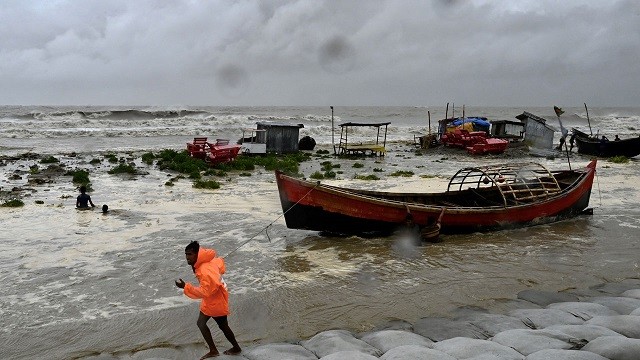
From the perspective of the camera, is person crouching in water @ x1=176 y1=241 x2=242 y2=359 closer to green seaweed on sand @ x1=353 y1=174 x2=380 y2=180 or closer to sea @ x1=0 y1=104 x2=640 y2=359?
sea @ x1=0 y1=104 x2=640 y2=359

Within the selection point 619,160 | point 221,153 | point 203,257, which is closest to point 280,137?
point 221,153

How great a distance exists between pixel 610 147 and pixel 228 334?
105ft

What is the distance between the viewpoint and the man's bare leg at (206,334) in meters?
6.37

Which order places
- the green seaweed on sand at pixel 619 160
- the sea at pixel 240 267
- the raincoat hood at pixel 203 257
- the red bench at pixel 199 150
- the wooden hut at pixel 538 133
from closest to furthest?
the raincoat hood at pixel 203 257 < the sea at pixel 240 267 < the red bench at pixel 199 150 < the green seaweed on sand at pixel 619 160 < the wooden hut at pixel 538 133

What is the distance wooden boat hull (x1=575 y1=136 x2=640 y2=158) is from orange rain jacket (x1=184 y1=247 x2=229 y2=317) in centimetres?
3144

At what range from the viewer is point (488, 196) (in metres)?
15.2

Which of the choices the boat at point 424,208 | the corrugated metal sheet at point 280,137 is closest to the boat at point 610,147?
the boat at point 424,208

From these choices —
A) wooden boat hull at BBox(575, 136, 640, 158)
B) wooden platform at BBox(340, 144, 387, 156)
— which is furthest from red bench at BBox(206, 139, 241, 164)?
wooden boat hull at BBox(575, 136, 640, 158)

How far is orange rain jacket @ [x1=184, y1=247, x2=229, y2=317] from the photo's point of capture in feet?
19.8

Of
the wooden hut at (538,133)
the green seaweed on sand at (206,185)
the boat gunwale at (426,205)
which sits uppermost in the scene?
the wooden hut at (538,133)

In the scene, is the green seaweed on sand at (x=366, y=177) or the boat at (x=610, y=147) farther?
the boat at (x=610, y=147)

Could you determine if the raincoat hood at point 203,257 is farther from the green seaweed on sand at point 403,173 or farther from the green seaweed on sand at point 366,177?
the green seaweed on sand at point 403,173

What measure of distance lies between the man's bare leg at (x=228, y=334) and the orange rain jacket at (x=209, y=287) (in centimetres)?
9

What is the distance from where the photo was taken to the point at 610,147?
105 ft
